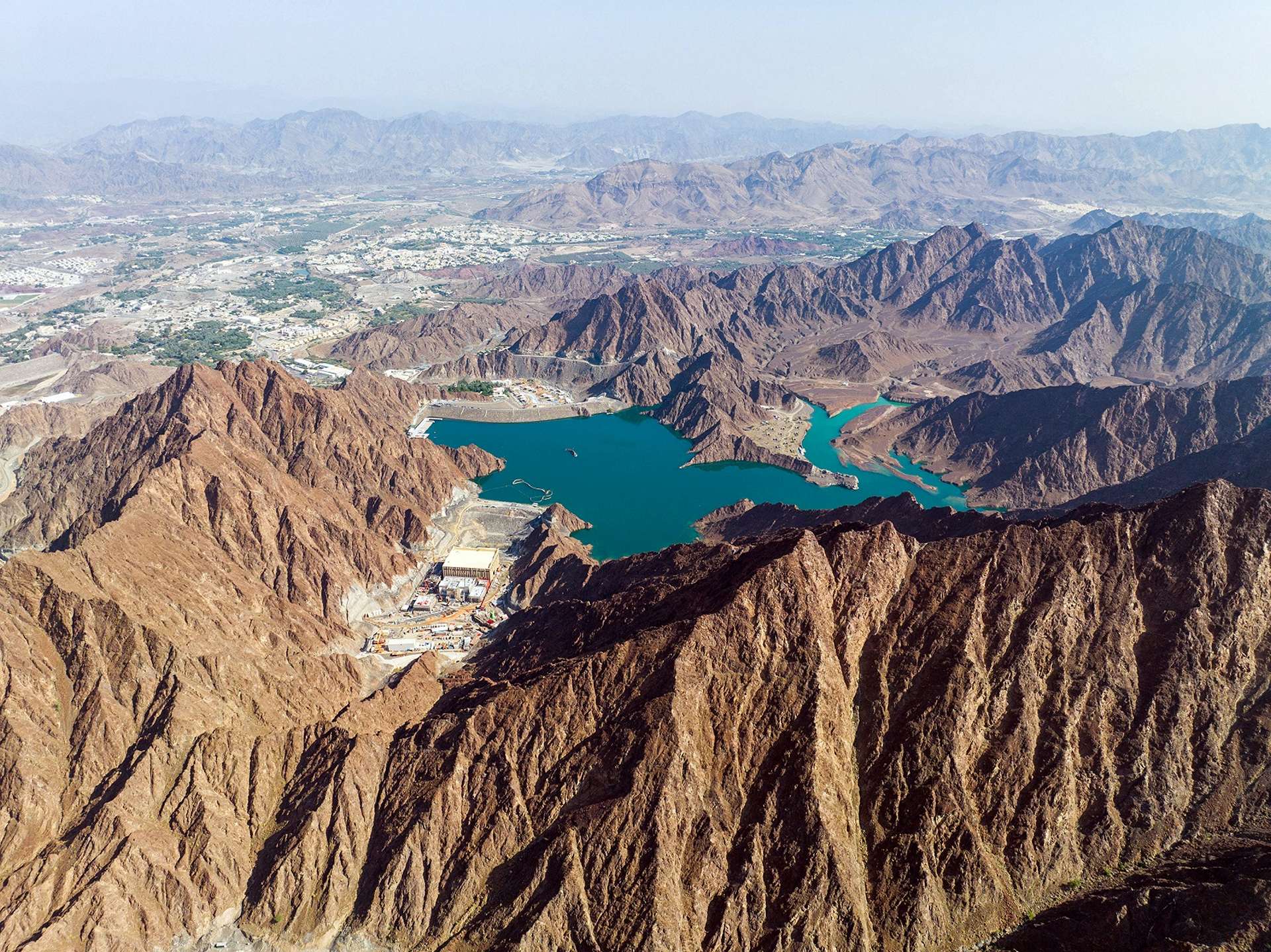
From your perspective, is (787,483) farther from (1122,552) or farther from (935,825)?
(935,825)

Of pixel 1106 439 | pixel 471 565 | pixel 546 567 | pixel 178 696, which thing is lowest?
pixel 471 565

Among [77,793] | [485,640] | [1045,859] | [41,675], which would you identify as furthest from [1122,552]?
[41,675]

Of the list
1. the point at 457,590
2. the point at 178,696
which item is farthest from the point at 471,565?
the point at 178,696

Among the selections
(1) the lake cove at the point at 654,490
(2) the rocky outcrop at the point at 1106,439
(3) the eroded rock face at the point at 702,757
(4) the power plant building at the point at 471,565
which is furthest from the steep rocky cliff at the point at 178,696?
(2) the rocky outcrop at the point at 1106,439

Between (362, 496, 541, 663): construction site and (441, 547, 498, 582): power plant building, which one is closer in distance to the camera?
(362, 496, 541, 663): construction site

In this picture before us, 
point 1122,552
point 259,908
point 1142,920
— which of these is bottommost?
point 259,908

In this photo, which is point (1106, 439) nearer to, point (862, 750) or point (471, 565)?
point (862, 750)

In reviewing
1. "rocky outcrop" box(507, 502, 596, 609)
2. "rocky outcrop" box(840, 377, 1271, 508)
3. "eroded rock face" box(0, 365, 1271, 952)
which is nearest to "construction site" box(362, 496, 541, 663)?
"rocky outcrop" box(507, 502, 596, 609)

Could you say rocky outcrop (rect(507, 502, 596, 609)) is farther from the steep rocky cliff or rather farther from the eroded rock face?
the eroded rock face

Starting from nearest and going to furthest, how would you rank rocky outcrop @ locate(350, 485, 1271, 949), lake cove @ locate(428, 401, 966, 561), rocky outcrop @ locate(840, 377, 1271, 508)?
rocky outcrop @ locate(350, 485, 1271, 949)
lake cove @ locate(428, 401, 966, 561)
rocky outcrop @ locate(840, 377, 1271, 508)

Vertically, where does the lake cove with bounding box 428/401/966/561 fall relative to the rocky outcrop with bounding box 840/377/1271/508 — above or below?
below

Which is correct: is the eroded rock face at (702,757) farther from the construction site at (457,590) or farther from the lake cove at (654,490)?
the lake cove at (654,490)
